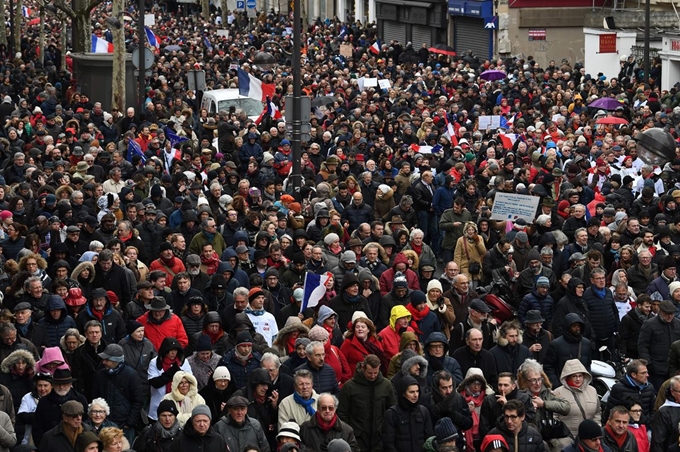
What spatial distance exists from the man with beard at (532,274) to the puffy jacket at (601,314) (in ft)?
2.46

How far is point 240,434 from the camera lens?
10.2 m

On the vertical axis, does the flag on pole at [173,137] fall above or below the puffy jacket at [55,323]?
above

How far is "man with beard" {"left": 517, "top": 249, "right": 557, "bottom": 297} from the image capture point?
48.5ft

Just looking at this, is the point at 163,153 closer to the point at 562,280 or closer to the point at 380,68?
the point at 562,280

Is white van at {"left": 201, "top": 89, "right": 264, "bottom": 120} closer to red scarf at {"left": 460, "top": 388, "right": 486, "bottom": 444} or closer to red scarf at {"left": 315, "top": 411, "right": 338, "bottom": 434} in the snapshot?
red scarf at {"left": 460, "top": 388, "right": 486, "bottom": 444}

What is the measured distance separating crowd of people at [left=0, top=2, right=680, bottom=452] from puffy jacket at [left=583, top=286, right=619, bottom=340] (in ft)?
0.05

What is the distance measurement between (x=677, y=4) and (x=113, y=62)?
57.1 ft

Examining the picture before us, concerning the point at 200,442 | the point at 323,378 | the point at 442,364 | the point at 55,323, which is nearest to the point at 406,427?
the point at 323,378

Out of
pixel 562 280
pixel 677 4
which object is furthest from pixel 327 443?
pixel 677 4

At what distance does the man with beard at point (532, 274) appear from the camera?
14.8m

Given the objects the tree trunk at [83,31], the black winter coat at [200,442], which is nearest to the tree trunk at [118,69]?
the tree trunk at [83,31]

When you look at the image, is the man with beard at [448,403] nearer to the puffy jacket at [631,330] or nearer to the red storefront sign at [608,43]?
the puffy jacket at [631,330]

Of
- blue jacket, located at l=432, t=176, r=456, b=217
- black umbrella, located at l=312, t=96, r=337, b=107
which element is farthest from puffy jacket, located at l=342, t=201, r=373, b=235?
black umbrella, located at l=312, t=96, r=337, b=107

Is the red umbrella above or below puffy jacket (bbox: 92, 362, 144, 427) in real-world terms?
above
